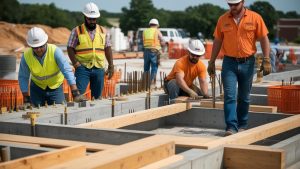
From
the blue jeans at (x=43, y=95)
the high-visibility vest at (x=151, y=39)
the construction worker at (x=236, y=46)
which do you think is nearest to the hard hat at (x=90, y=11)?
the blue jeans at (x=43, y=95)

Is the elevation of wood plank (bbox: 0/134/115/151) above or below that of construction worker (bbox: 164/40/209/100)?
below

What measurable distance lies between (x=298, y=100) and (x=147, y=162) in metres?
4.48

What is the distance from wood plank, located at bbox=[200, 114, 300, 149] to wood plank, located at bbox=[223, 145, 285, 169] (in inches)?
7.0

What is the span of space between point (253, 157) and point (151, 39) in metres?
10.5

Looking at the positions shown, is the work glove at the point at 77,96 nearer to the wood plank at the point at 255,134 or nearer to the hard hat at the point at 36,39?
the hard hat at the point at 36,39

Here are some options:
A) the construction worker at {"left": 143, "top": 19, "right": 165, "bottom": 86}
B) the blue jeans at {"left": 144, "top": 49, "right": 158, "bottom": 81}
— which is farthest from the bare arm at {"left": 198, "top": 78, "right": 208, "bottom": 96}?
the blue jeans at {"left": 144, "top": 49, "right": 158, "bottom": 81}

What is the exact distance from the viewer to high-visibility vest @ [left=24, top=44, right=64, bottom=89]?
8.04m

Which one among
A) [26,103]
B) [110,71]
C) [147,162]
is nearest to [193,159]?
[147,162]

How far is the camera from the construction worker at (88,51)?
9.14m

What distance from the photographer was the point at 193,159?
4.92 meters

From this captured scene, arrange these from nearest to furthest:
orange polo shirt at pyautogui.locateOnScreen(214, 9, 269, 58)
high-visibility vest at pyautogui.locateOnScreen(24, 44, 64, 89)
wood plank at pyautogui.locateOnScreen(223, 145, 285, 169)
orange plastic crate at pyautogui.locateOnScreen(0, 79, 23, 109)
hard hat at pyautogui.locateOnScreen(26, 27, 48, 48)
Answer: wood plank at pyautogui.locateOnScreen(223, 145, 285, 169), orange polo shirt at pyautogui.locateOnScreen(214, 9, 269, 58), hard hat at pyautogui.locateOnScreen(26, 27, 48, 48), high-visibility vest at pyautogui.locateOnScreen(24, 44, 64, 89), orange plastic crate at pyautogui.locateOnScreen(0, 79, 23, 109)

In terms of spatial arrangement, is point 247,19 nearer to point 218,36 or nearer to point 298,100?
point 218,36

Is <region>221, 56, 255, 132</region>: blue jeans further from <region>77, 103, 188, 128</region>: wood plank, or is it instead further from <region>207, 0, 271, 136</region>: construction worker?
<region>77, 103, 188, 128</region>: wood plank

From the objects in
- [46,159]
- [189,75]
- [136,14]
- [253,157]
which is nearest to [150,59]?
[189,75]
